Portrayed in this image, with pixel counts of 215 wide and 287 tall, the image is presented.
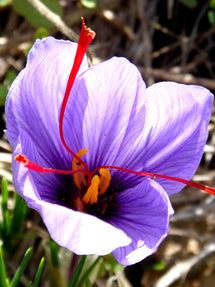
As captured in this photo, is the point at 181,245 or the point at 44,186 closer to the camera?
the point at 44,186

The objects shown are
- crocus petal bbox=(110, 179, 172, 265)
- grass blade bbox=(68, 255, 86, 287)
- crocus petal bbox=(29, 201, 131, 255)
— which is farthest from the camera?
grass blade bbox=(68, 255, 86, 287)

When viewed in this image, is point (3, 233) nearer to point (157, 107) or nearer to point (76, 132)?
point (76, 132)

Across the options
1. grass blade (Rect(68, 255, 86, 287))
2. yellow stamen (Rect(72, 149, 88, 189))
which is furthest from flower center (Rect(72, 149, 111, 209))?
grass blade (Rect(68, 255, 86, 287))

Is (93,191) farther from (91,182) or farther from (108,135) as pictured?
(108,135)

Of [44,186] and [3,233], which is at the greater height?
[44,186]

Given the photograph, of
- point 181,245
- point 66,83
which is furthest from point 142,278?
point 66,83

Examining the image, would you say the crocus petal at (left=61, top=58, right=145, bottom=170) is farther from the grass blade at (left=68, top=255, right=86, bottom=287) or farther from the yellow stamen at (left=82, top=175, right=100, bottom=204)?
the grass blade at (left=68, top=255, right=86, bottom=287)
